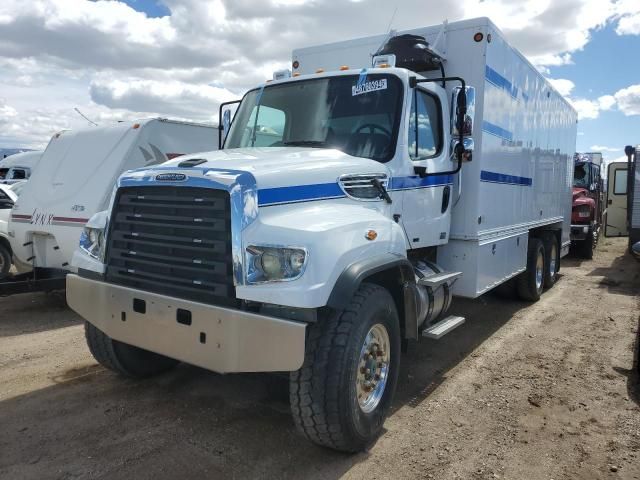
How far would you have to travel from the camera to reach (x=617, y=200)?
17250 mm

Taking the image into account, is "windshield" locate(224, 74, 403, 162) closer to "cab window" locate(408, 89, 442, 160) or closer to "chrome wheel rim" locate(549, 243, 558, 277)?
"cab window" locate(408, 89, 442, 160)

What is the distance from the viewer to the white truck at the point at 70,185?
695 centimetres

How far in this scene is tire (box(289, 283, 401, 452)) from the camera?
10.5 ft

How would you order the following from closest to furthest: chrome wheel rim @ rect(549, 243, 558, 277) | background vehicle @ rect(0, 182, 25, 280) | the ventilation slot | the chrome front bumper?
the chrome front bumper
the ventilation slot
background vehicle @ rect(0, 182, 25, 280)
chrome wheel rim @ rect(549, 243, 558, 277)

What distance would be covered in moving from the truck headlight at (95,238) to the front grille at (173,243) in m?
0.19

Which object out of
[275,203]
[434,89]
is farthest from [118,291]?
[434,89]

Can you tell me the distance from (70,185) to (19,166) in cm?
1727

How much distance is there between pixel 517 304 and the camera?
828 cm

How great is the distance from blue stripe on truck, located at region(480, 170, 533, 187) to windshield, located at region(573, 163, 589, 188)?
28.8 feet

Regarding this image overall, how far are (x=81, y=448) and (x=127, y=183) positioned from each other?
1863 mm

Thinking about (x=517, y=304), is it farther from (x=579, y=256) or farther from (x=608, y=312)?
(x=579, y=256)

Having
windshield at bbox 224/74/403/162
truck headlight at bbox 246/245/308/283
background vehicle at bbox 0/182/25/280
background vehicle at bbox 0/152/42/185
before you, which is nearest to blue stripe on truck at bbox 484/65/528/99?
windshield at bbox 224/74/403/162

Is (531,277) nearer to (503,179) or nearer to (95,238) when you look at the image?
(503,179)

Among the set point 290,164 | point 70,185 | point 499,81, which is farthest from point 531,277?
point 70,185
